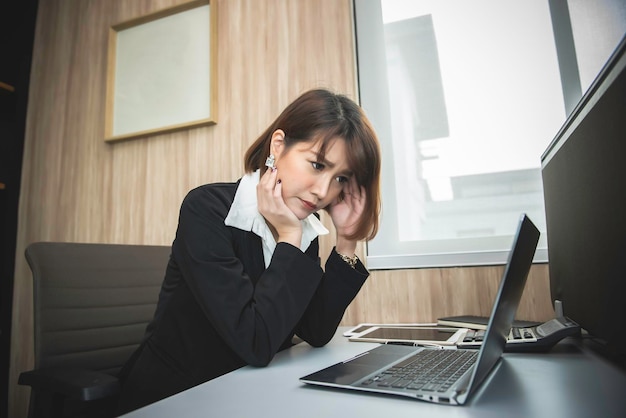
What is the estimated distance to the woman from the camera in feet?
2.39

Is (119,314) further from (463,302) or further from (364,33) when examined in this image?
(364,33)

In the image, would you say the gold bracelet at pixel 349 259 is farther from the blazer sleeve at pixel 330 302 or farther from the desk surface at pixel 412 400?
the desk surface at pixel 412 400

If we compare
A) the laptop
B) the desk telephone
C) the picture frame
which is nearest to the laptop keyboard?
the laptop

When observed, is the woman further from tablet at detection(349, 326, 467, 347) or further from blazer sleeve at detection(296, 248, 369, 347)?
tablet at detection(349, 326, 467, 347)

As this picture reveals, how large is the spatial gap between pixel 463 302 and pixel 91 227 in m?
1.67

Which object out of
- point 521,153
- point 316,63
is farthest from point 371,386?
point 316,63

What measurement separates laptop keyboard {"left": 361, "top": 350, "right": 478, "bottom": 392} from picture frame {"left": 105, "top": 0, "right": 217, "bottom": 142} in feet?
4.44

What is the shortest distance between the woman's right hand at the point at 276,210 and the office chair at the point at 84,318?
1.37 feet

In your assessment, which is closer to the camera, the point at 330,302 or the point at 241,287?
the point at 241,287

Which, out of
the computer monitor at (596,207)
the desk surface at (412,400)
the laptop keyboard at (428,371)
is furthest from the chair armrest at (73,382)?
the computer monitor at (596,207)

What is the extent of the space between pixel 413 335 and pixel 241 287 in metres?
0.51

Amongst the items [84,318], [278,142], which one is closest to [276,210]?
[278,142]

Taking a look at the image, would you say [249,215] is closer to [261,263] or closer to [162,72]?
[261,263]

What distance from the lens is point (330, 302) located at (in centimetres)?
Result: 94
